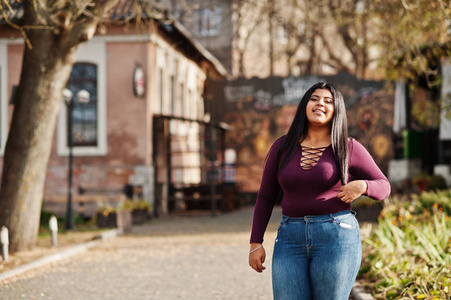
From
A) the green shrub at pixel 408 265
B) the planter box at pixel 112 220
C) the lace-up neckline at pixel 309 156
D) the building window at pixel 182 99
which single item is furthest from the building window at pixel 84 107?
the lace-up neckline at pixel 309 156

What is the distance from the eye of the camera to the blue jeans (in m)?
3.96

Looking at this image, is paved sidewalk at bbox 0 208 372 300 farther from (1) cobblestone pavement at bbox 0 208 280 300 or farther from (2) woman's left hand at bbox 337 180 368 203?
(2) woman's left hand at bbox 337 180 368 203

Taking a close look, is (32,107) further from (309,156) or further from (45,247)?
(309,156)

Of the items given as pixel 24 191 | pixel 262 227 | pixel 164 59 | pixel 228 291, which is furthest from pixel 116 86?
pixel 262 227

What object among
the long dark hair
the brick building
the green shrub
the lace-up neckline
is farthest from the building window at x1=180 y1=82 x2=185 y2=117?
the lace-up neckline

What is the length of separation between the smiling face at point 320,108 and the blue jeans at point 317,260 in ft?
1.78

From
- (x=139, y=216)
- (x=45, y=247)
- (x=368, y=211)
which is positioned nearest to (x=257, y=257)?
(x=45, y=247)

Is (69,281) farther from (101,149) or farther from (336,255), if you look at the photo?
(101,149)

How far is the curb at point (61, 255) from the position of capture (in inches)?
396

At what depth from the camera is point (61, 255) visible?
12336 mm

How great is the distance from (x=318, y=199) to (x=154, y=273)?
6602 millimetres

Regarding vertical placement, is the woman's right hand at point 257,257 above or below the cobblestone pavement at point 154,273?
above

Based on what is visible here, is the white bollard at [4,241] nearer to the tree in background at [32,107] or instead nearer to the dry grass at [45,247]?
the dry grass at [45,247]

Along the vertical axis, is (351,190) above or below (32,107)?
below
